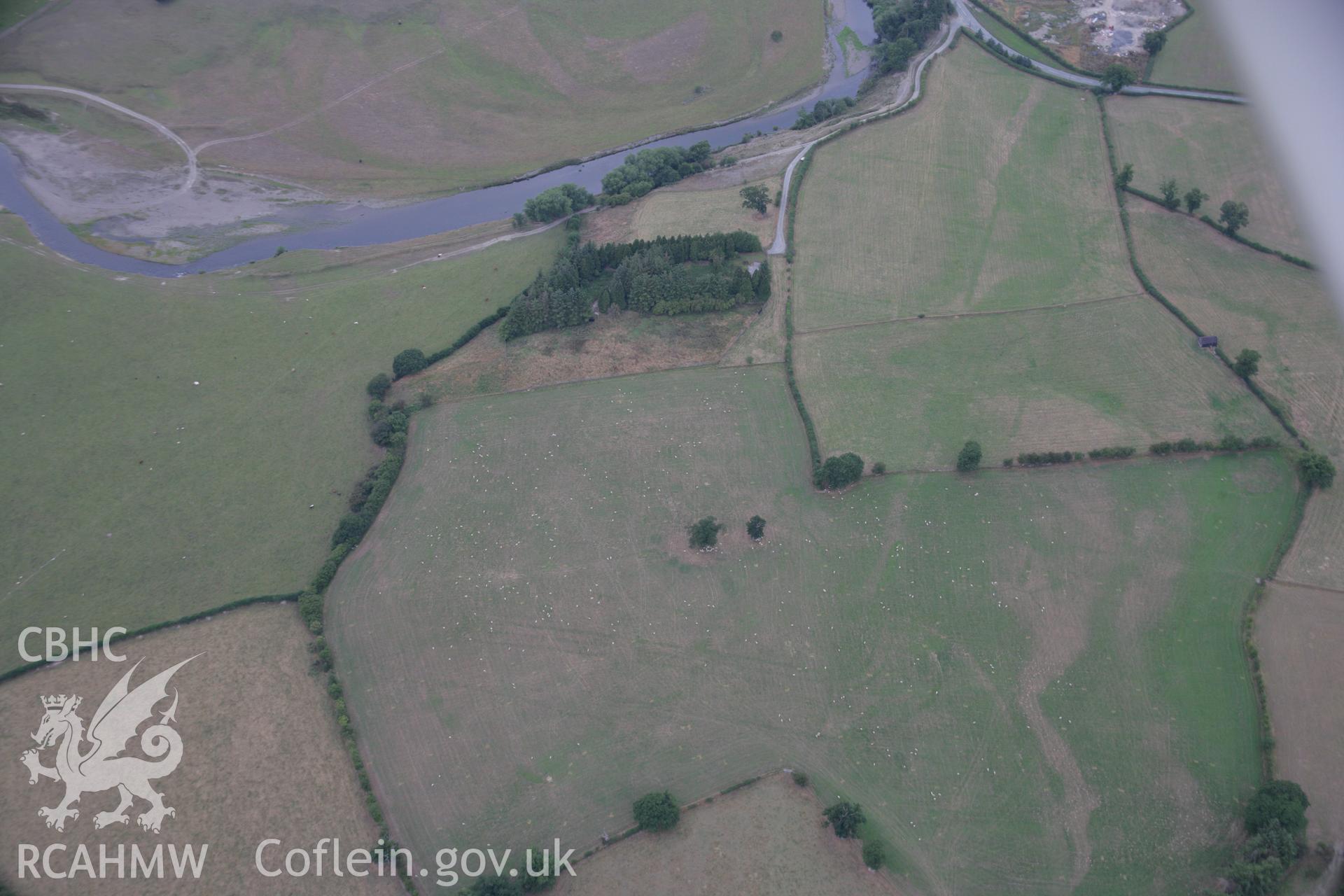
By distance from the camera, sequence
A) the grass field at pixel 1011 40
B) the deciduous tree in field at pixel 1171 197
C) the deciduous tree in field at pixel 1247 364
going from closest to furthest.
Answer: the deciduous tree in field at pixel 1247 364
the deciduous tree in field at pixel 1171 197
the grass field at pixel 1011 40

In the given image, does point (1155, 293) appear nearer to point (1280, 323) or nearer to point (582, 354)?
point (1280, 323)

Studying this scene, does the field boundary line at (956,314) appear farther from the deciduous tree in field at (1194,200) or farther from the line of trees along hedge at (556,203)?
the line of trees along hedge at (556,203)

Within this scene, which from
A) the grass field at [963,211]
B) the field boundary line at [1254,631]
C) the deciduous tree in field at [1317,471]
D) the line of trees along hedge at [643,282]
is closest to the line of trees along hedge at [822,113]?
the grass field at [963,211]

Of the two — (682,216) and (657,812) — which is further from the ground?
(682,216)

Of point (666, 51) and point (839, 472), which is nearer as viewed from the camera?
point (839, 472)

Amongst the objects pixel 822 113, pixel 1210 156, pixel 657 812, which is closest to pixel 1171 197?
pixel 1210 156

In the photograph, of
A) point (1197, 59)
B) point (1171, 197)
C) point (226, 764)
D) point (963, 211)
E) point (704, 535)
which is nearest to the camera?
point (226, 764)
